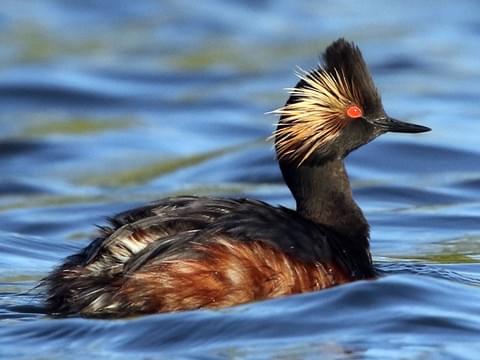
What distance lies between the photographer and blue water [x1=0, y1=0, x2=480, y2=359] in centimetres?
851

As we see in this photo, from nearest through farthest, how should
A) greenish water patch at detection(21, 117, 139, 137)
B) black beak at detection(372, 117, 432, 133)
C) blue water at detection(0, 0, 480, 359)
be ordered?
1. blue water at detection(0, 0, 480, 359)
2. black beak at detection(372, 117, 432, 133)
3. greenish water patch at detection(21, 117, 139, 137)

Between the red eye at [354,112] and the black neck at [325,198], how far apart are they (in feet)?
1.05

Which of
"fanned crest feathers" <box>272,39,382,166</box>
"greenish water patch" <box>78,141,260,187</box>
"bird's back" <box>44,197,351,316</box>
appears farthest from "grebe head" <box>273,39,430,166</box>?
"greenish water patch" <box>78,141,260,187</box>

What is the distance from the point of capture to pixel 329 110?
986 centimetres

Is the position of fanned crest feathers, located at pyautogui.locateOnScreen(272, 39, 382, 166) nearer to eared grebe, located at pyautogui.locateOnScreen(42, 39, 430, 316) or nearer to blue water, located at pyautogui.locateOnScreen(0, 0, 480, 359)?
eared grebe, located at pyautogui.locateOnScreen(42, 39, 430, 316)

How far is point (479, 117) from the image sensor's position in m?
18.3

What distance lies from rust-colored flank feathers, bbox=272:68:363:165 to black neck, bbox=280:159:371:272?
119 mm

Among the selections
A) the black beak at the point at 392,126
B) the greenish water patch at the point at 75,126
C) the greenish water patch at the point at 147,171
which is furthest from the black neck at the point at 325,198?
the greenish water patch at the point at 75,126

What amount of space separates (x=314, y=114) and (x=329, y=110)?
14 centimetres

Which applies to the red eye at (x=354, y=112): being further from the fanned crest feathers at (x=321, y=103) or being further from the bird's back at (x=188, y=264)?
the bird's back at (x=188, y=264)

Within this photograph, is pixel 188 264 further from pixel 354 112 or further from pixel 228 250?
pixel 354 112

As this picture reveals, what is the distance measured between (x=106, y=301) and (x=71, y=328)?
0.91ft

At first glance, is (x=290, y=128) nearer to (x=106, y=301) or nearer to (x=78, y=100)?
(x=106, y=301)

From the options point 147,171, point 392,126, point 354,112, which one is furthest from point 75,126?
point 354,112
